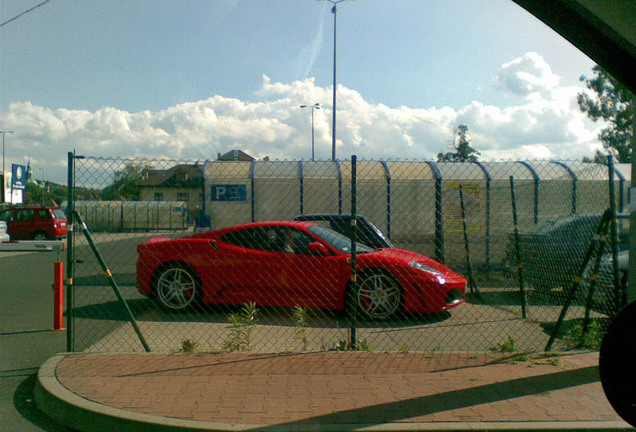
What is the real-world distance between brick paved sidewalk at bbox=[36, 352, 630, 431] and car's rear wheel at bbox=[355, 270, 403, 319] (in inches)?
63.4

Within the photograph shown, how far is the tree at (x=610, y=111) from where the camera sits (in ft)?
95.6

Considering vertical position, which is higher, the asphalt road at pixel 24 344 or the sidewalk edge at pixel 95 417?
the sidewalk edge at pixel 95 417

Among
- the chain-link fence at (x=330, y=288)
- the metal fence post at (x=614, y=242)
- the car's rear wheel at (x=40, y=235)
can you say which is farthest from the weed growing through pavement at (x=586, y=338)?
the car's rear wheel at (x=40, y=235)

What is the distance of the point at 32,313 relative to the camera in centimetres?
784

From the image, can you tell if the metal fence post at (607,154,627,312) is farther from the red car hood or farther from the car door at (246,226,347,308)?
the car door at (246,226,347,308)

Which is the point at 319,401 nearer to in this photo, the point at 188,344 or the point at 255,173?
the point at 188,344

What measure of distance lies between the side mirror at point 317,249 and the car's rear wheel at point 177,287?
175 cm

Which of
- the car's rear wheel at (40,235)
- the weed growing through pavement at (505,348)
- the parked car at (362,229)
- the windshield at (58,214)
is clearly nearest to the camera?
the weed growing through pavement at (505,348)

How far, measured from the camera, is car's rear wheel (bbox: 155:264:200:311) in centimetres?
729

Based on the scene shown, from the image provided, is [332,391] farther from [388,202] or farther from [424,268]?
[388,202]

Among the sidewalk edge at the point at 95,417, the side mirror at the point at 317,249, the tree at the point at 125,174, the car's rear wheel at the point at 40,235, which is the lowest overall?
the sidewalk edge at the point at 95,417

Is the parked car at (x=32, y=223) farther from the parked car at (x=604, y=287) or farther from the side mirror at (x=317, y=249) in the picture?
the parked car at (x=604, y=287)

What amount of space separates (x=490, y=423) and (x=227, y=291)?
14.3 ft

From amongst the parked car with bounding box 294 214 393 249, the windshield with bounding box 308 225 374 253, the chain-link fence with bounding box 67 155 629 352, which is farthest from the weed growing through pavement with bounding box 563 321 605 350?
the parked car with bounding box 294 214 393 249
